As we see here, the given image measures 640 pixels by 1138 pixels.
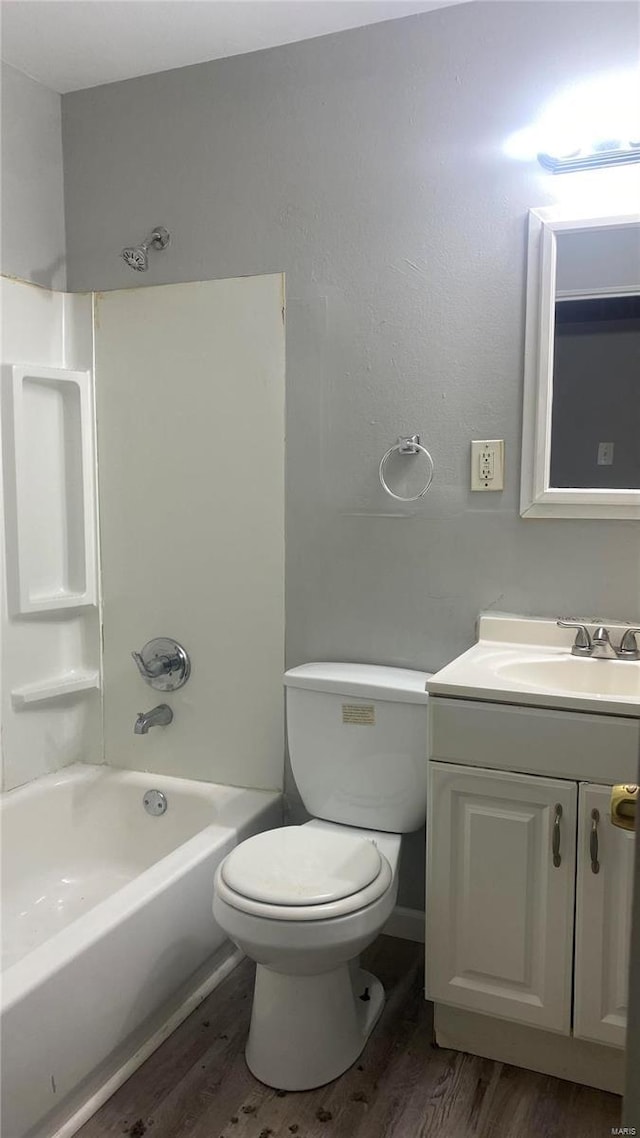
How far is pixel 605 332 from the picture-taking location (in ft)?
6.20

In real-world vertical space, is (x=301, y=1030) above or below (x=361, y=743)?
below

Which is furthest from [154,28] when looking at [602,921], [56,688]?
[602,921]

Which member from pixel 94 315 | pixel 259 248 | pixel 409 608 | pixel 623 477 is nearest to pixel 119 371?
pixel 94 315

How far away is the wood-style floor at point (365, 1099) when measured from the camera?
1.59 metres

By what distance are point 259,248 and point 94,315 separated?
0.57 metres

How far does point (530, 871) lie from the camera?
1.64m

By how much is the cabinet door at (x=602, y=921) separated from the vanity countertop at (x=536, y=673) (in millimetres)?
176

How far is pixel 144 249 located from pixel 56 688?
4.20 ft

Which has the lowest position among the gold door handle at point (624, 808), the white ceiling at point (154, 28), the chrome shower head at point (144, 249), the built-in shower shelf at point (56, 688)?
the built-in shower shelf at point (56, 688)

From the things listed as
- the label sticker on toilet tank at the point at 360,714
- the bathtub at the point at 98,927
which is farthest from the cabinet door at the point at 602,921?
the bathtub at the point at 98,927

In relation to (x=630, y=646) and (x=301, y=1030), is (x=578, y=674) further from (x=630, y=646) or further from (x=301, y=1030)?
(x=301, y=1030)

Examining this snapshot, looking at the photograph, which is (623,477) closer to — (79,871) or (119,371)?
(119,371)

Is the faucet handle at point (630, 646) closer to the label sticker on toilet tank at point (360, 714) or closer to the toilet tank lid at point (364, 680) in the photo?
the toilet tank lid at point (364, 680)

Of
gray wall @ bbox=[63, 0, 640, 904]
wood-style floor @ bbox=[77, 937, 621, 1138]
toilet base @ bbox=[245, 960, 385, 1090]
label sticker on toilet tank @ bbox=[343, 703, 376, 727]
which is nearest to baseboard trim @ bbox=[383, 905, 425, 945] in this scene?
gray wall @ bbox=[63, 0, 640, 904]
